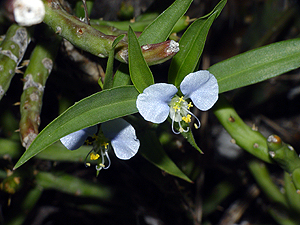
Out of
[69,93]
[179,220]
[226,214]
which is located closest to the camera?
[69,93]

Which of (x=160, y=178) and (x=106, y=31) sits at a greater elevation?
(x=106, y=31)

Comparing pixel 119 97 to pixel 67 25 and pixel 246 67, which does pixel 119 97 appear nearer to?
pixel 67 25

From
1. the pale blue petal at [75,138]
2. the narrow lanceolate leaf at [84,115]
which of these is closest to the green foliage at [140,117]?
the narrow lanceolate leaf at [84,115]

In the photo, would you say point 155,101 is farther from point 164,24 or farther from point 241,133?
point 241,133

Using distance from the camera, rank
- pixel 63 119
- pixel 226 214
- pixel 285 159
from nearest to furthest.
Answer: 1. pixel 63 119
2. pixel 285 159
3. pixel 226 214

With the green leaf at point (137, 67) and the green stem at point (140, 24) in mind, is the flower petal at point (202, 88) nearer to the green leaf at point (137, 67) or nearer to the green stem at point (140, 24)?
the green leaf at point (137, 67)

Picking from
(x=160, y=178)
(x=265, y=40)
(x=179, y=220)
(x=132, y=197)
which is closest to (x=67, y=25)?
(x=160, y=178)

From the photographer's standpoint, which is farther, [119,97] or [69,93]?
[69,93]

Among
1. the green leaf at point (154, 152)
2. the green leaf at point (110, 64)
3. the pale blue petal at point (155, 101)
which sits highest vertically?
the green leaf at point (110, 64)

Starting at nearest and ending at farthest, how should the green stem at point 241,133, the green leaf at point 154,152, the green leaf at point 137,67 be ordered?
the green leaf at point 137,67 < the green leaf at point 154,152 < the green stem at point 241,133
